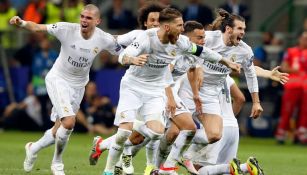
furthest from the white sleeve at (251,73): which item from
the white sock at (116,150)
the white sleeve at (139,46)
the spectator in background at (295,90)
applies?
the spectator in background at (295,90)

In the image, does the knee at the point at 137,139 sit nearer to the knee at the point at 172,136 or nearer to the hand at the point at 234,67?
the knee at the point at 172,136

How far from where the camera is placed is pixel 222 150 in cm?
1502

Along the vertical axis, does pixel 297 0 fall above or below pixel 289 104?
above

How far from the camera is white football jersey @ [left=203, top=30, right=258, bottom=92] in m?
15.1

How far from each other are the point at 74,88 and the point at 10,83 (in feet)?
37.9

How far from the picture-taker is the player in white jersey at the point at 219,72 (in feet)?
49.1

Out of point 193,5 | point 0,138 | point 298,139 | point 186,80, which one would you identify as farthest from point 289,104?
point 186,80

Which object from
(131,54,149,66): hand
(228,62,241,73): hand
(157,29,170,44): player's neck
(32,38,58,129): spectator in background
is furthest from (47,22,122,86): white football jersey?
(32,38,58,129): spectator in background

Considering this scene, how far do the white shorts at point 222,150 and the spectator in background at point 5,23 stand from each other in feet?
41.5

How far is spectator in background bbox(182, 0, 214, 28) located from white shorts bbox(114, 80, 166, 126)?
10353 millimetres

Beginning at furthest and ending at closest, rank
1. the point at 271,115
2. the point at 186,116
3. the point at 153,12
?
the point at 271,115 → the point at 153,12 → the point at 186,116

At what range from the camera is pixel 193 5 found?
2506 cm

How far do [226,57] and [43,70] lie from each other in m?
11.2

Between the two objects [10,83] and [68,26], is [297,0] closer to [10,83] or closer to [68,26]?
[10,83]
